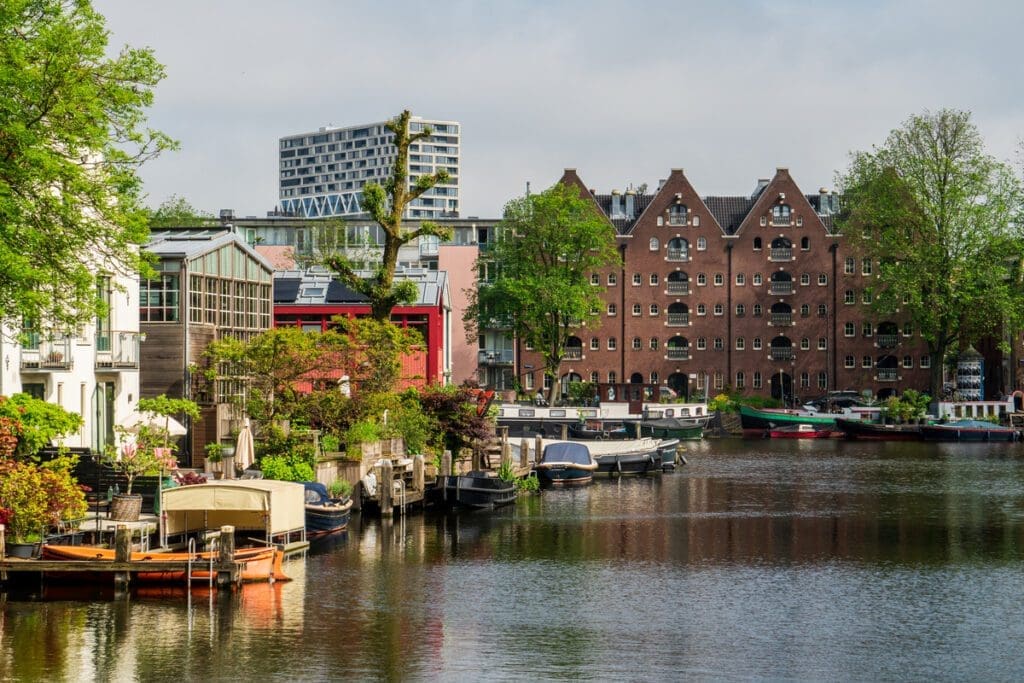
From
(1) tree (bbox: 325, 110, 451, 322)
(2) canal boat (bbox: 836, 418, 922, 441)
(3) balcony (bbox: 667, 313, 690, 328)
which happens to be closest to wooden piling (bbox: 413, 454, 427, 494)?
(1) tree (bbox: 325, 110, 451, 322)

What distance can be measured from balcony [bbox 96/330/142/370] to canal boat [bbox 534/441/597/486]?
76.0 ft

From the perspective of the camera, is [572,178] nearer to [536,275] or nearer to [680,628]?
[536,275]

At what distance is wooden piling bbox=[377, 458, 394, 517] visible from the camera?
50844mm

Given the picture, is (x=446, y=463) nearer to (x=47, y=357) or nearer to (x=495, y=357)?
(x=47, y=357)

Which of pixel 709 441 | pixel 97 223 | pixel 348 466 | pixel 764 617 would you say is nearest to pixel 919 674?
pixel 764 617

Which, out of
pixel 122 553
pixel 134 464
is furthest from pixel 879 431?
pixel 122 553

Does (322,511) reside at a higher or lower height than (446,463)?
lower

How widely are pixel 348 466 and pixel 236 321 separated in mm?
12160

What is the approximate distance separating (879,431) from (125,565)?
82906 millimetres

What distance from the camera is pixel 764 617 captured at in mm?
33719

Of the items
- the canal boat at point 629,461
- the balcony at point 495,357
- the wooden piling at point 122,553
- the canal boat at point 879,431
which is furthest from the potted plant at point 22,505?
the balcony at point 495,357

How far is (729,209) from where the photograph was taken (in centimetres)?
13388

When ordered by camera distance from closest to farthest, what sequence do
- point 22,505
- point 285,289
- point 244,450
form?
Result: point 22,505
point 244,450
point 285,289

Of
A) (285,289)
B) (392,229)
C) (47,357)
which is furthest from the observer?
(285,289)
